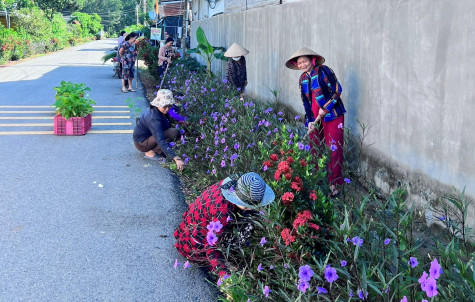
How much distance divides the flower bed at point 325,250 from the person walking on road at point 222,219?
9 cm

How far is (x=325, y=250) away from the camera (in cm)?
344

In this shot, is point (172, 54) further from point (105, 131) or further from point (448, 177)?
point (448, 177)

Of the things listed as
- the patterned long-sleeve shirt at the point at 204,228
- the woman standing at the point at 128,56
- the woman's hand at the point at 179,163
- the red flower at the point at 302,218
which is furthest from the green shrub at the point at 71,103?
the red flower at the point at 302,218

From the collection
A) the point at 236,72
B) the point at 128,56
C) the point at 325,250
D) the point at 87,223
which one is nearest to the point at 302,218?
the point at 325,250

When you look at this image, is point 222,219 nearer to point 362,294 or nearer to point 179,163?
point 362,294

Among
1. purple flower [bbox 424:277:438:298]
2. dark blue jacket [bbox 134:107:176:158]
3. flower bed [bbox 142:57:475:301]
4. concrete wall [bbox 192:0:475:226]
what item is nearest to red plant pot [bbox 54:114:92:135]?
dark blue jacket [bbox 134:107:176:158]

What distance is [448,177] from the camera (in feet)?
14.2

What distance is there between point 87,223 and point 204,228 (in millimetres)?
1807

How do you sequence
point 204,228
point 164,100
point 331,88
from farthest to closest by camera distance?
1. point 164,100
2. point 331,88
3. point 204,228

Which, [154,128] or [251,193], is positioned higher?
[251,193]

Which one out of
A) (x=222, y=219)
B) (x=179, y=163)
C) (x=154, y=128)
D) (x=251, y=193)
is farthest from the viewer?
(x=154, y=128)

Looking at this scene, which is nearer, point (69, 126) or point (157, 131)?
point (157, 131)

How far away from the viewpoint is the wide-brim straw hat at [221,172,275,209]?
3396mm

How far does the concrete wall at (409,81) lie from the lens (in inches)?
163
